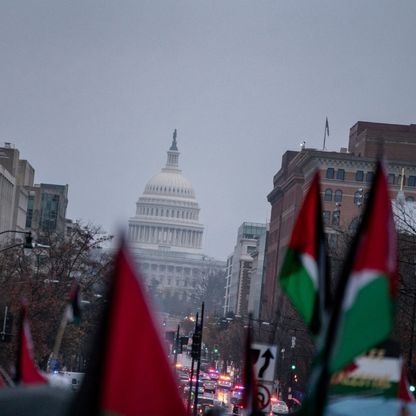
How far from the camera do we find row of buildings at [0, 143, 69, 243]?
118m

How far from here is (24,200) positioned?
136m

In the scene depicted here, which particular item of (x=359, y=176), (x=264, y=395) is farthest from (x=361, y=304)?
(x=359, y=176)

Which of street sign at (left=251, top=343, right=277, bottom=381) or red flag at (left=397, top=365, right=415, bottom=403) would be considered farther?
street sign at (left=251, top=343, right=277, bottom=381)

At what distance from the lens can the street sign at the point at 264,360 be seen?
23.8 metres

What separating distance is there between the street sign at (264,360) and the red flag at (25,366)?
25.3ft

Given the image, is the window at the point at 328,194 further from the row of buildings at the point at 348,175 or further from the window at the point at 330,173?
the window at the point at 330,173

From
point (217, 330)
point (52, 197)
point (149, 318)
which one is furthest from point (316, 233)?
point (217, 330)

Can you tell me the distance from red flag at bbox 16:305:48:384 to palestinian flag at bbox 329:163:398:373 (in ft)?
17.4

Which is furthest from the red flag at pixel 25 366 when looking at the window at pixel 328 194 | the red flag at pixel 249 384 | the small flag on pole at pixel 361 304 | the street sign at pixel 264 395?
the window at pixel 328 194

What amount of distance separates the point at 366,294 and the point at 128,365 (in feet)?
5.78

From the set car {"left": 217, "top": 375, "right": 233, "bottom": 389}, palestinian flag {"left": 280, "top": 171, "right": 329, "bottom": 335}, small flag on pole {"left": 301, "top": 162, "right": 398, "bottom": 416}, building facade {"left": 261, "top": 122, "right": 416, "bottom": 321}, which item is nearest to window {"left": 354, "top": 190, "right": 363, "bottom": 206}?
building facade {"left": 261, "top": 122, "right": 416, "bottom": 321}

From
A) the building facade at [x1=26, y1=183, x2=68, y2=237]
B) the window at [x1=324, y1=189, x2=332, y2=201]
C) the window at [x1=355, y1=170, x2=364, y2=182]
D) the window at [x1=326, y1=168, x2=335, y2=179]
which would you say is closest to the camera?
the window at [x1=324, y1=189, x2=332, y2=201]

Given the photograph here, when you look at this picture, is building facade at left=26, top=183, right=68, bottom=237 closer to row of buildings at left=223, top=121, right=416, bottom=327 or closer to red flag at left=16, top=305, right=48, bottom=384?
row of buildings at left=223, top=121, right=416, bottom=327

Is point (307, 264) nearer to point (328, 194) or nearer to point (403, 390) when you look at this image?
point (403, 390)
